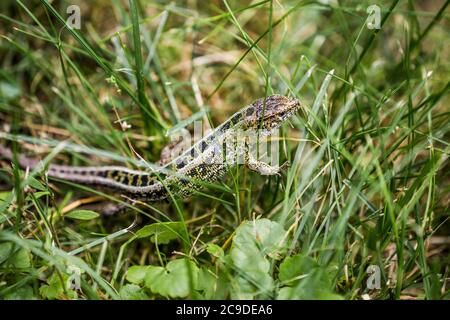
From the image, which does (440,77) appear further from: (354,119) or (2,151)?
(2,151)

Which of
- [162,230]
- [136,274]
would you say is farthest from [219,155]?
[136,274]

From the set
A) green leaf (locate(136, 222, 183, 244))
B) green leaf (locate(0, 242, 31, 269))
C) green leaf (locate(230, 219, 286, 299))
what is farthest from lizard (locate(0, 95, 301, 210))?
green leaf (locate(0, 242, 31, 269))

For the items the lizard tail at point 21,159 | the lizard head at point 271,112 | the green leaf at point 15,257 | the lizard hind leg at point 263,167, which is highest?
the lizard head at point 271,112

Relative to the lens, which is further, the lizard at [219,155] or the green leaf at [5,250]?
the lizard at [219,155]

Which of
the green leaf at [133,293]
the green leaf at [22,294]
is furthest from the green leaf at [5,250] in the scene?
the green leaf at [133,293]

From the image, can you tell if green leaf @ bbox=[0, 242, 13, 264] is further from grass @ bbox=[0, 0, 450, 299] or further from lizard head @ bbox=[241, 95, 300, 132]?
lizard head @ bbox=[241, 95, 300, 132]

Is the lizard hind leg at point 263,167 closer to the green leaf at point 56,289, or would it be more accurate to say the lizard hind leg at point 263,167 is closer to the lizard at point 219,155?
the lizard at point 219,155
